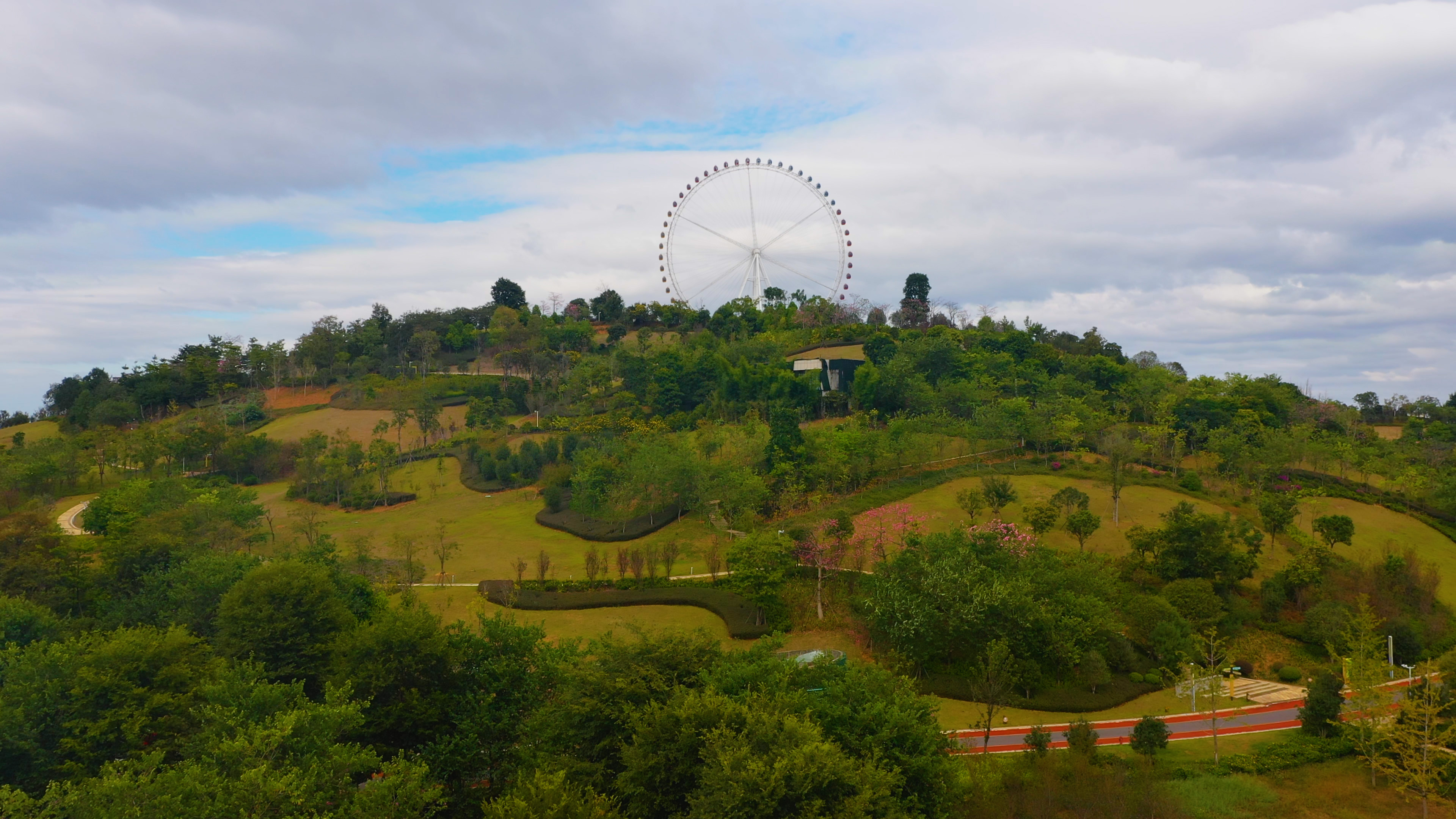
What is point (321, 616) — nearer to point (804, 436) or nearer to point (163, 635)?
point (163, 635)

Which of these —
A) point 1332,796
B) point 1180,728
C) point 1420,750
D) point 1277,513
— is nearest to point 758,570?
point 1180,728

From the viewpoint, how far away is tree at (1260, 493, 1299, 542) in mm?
41250

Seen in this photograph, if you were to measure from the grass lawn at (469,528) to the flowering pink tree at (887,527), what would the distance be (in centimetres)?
866

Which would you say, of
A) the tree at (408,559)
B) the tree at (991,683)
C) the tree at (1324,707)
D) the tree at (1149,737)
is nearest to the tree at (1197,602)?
the tree at (1324,707)

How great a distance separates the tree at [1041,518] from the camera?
40875 millimetres

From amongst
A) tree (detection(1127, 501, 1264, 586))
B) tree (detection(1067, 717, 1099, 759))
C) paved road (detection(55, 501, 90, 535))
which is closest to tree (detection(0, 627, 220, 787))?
tree (detection(1067, 717, 1099, 759))

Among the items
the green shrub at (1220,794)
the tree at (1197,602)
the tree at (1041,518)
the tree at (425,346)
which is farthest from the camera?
the tree at (425,346)

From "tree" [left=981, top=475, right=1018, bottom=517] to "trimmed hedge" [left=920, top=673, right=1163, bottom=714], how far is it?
12.8m

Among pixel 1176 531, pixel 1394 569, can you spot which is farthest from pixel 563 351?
pixel 1394 569

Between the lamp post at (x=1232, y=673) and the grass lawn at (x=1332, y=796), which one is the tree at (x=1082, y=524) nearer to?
the lamp post at (x=1232, y=673)

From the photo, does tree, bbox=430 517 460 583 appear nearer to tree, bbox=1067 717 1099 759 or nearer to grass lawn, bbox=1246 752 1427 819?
tree, bbox=1067 717 1099 759

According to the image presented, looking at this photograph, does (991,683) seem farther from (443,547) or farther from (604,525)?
(443,547)

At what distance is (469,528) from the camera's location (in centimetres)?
5091

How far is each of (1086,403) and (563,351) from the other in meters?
54.6
